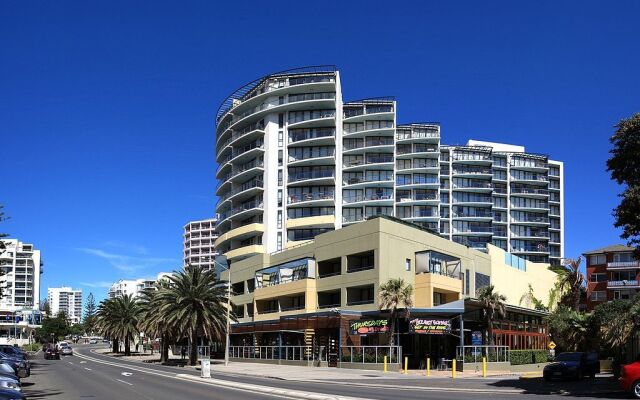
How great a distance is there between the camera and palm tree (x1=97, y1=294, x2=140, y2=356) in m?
90.1

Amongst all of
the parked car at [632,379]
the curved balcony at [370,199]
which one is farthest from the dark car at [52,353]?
the parked car at [632,379]

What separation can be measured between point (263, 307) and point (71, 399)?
181ft

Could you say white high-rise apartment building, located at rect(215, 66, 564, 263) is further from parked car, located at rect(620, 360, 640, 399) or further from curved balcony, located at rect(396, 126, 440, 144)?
parked car, located at rect(620, 360, 640, 399)

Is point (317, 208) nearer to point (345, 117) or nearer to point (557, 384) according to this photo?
point (345, 117)

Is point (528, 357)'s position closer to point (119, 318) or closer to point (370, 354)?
point (370, 354)

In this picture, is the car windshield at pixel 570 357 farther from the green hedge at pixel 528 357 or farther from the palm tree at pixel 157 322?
the palm tree at pixel 157 322

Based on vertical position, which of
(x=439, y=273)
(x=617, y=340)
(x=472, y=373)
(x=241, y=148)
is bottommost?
(x=472, y=373)

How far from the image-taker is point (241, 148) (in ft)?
335

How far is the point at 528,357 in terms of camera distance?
55.9m

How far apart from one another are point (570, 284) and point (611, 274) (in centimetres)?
738

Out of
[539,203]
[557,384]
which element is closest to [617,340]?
[557,384]

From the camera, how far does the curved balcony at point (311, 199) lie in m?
93.2

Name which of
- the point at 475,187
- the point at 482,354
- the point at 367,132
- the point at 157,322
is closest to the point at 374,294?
the point at 482,354

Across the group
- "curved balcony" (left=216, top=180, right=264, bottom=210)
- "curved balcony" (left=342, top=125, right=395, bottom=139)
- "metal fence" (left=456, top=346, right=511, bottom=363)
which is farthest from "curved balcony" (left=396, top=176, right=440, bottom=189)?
"metal fence" (left=456, top=346, right=511, bottom=363)
